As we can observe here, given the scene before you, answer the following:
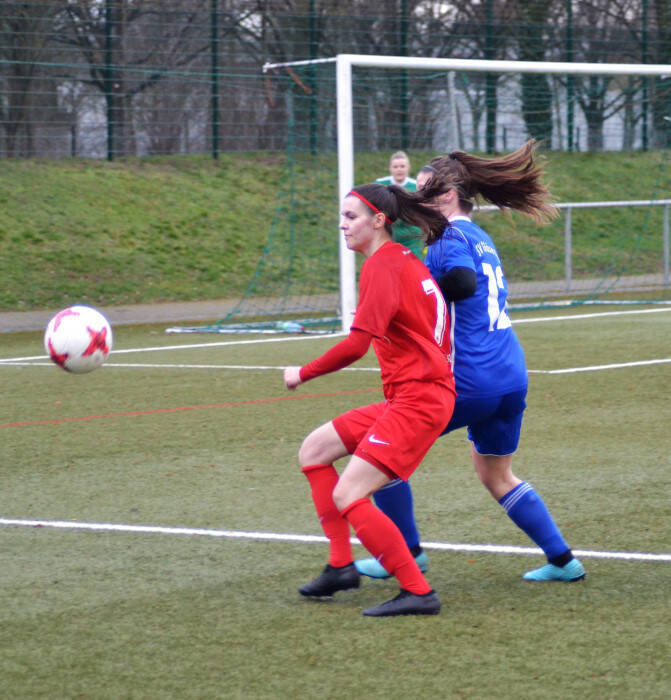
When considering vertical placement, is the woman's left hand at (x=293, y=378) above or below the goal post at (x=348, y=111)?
below

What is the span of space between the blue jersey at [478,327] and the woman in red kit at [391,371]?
0.46 feet

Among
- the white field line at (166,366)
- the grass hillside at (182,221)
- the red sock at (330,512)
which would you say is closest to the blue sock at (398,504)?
the red sock at (330,512)

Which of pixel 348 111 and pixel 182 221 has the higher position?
pixel 348 111

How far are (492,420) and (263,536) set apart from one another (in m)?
1.42

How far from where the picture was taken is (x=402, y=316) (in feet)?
14.9

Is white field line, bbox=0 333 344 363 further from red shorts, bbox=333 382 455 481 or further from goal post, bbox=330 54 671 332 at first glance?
red shorts, bbox=333 382 455 481

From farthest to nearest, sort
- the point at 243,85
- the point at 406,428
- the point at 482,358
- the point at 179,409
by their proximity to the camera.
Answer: the point at 243,85
the point at 179,409
the point at 482,358
the point at 406,428

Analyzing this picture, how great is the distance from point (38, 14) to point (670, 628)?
1918 centimetres

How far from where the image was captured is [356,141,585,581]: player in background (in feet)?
15.8

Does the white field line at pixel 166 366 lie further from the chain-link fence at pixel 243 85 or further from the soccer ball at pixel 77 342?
the chain-link fence at pixel 243 85

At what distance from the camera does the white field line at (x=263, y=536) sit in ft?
17.6

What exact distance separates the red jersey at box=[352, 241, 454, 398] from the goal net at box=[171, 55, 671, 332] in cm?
1075

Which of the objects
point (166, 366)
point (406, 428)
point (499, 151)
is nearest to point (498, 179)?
point (406, 428)

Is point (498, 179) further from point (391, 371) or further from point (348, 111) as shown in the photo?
point (348, 111)
